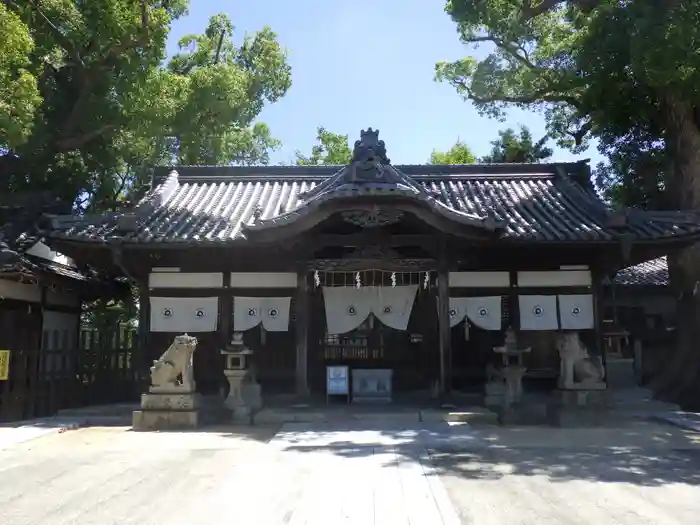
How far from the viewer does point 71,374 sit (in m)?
14.9

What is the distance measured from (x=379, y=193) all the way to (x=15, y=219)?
9.98m

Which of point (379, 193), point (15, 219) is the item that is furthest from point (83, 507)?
point (15, 219)

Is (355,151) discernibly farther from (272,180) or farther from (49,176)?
(49,176)

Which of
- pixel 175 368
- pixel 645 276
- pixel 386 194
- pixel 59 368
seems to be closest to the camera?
pixel 175 368

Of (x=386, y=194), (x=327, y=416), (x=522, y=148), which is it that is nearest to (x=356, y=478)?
(x=327, y=416)

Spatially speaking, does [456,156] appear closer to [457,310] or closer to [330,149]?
[330,149]

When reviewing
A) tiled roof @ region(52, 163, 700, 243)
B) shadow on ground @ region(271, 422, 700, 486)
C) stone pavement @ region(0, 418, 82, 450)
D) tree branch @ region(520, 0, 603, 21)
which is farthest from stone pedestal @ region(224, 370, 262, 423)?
tree branch @ region(520, 0, 603, 21)

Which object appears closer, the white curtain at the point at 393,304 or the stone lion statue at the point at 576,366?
the stone lion statue at the point at 576,366

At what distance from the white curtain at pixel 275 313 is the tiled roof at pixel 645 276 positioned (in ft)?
38.1

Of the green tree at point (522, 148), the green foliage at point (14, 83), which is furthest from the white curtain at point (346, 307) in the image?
the green tree at point (522, 148)

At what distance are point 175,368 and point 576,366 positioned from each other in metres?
8.39

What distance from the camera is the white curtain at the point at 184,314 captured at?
14.2 metres

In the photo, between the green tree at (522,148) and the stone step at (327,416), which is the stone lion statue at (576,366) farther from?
the green tree at (522,148)

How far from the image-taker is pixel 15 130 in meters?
11.8
